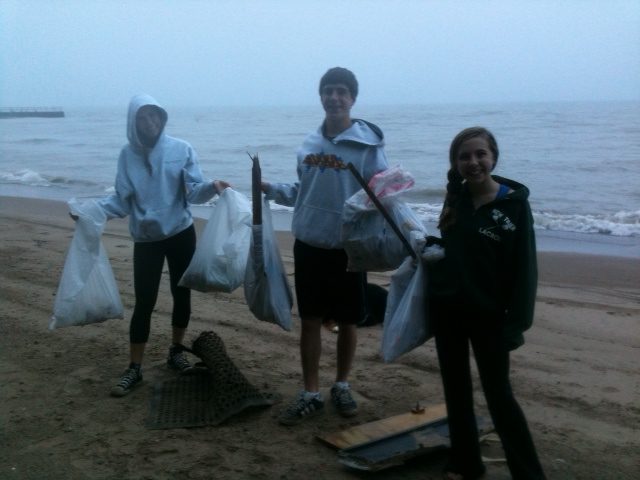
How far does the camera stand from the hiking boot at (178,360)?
4418 millimetres

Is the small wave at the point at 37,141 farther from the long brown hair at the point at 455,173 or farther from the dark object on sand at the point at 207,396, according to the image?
the long brown hair at the point at 455,173

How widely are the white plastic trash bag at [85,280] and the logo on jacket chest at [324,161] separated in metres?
1.31

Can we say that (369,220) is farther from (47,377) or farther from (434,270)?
(47,377)

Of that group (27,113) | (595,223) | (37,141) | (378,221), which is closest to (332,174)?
(378,221)

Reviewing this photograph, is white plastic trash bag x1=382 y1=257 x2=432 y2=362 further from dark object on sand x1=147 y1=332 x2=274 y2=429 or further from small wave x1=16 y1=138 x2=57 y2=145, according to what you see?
small wave x1=16 y1=138 x2=57 y2=145

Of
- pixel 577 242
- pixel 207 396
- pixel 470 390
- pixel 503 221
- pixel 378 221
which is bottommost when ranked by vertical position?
pixel 577 242

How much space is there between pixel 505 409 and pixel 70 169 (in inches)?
902

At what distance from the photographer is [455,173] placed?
2922 millimetres

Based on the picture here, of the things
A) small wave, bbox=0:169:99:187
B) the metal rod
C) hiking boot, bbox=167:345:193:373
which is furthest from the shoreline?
small wave, bbox=0:169:99:187

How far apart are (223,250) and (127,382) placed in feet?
3.14

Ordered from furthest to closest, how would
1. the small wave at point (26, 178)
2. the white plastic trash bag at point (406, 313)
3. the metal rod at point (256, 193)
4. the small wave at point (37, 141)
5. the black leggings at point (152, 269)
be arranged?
the small wave at point (37, 141) < the small wave at point (26, 178) < the black leggings at point (152, 269) < the metal rod at point (256, 193) < the white plastic trash bag at point (406, 313)

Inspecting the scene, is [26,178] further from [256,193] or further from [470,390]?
[470,390]

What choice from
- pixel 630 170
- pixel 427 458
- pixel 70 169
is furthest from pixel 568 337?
pixel 70 169

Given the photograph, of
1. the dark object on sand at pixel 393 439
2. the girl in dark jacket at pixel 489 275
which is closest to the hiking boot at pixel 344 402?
the dark object on sand at pixel 393 439
